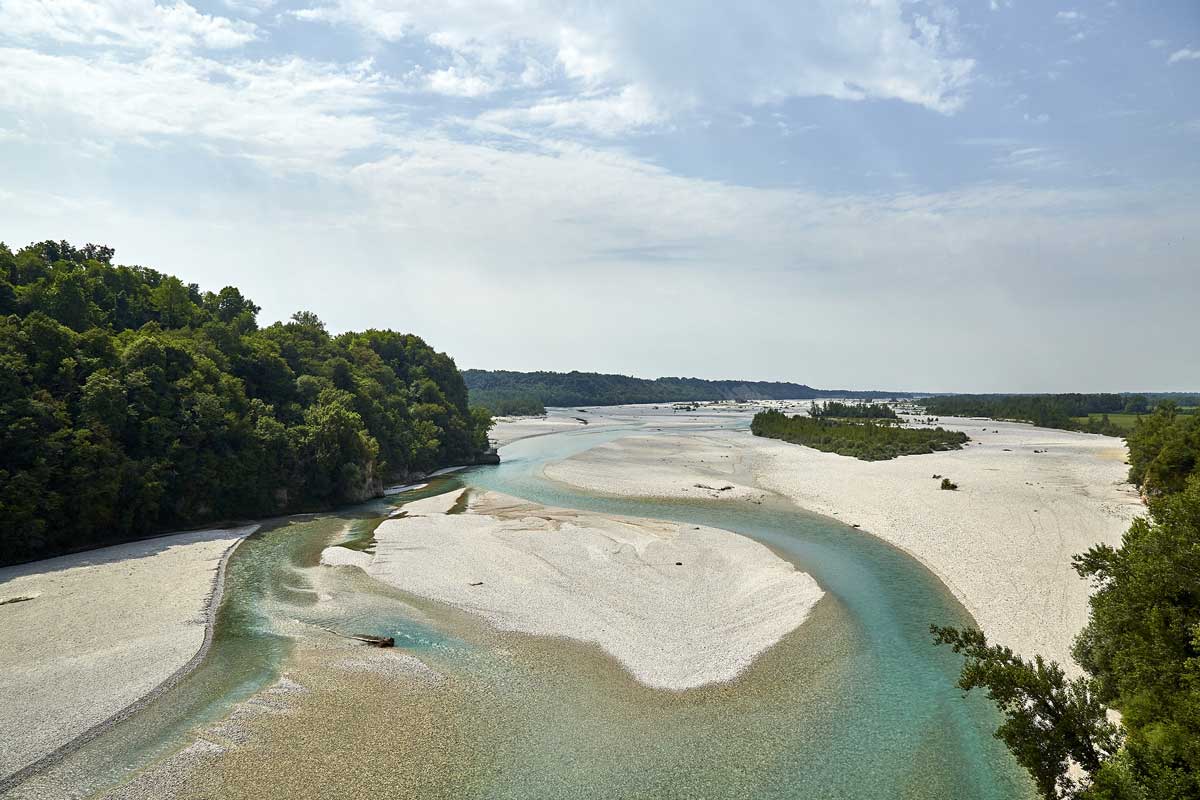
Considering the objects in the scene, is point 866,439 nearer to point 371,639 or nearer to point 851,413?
point 851,413

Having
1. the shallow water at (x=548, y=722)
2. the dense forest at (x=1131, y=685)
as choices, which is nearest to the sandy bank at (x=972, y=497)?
the shallow water at (x=548, y=722)

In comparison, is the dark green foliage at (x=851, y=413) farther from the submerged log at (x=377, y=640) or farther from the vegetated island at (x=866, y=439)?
the submerged log at (x=377, y=640)

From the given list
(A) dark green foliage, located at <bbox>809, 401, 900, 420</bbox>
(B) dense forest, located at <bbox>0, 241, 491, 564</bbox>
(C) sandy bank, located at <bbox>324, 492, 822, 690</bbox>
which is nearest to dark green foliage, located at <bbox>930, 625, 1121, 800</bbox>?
(C) sandy bank, located at <bbox>324, 492, 822, 690</bbox>

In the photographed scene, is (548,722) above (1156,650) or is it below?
below

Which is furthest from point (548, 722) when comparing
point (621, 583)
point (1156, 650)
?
point (1156, 650)

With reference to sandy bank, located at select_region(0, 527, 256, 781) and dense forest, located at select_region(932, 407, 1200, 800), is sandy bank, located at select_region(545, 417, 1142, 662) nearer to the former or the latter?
dense forest, located at select_region(932, 407, 1200, 800)
